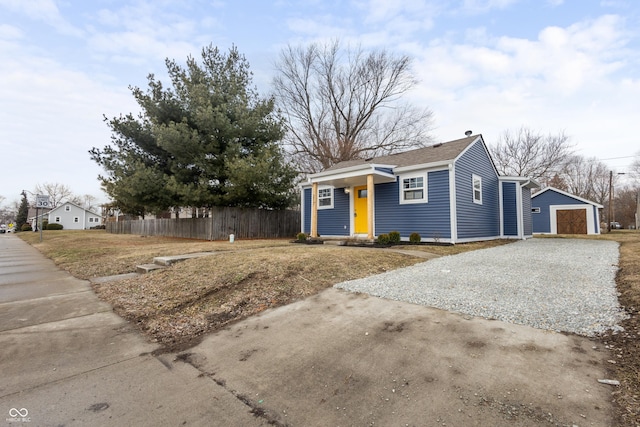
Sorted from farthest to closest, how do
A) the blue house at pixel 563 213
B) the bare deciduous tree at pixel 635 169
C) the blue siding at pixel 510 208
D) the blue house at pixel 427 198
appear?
the bare deciduous tree at pixel 635 169 < the blue house at pixel 563 213 < the blue siding at pixel 510 208 < the blue house at pixel 427 198

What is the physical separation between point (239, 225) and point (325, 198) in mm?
5325

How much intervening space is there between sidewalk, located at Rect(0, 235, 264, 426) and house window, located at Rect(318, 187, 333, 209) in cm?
1077

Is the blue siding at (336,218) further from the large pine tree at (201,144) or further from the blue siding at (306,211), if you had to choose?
the large pine tree at (201,144)

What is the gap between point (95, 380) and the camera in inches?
92.9

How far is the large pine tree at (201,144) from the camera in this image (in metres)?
14.4

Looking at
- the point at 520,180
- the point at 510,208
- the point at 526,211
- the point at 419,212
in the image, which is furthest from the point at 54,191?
the point at 526,211

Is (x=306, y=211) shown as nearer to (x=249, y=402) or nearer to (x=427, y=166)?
(x=427, y=166)

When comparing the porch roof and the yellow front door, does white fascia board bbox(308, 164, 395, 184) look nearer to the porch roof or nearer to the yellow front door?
the porch roof

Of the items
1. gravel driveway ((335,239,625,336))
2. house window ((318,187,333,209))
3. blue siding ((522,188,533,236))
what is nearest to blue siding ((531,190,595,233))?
blue siding ((522,188,533,236))

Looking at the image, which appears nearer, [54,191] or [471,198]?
[471,198]

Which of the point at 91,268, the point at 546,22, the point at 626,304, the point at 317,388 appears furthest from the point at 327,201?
the point at 317,388

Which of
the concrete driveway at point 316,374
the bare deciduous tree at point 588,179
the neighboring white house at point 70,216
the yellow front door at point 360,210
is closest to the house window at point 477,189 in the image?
the yellow front door at point 360,210

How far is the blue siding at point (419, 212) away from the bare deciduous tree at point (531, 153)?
2196 cm

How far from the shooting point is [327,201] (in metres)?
14.2
